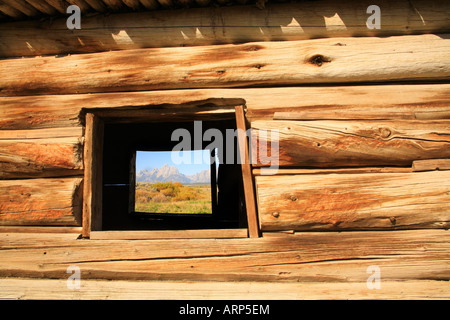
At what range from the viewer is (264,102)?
5.68 ft

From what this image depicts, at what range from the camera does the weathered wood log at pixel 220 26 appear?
179 cm

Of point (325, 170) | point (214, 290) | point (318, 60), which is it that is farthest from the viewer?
point (318, 60)

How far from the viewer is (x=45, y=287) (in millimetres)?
1581

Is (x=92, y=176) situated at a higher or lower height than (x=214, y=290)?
higher

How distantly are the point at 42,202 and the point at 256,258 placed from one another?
1.51 metres

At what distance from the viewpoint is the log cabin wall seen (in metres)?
1.57

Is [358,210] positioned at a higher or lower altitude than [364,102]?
lower

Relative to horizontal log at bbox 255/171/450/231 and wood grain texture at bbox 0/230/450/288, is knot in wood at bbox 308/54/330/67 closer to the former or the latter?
horizontal log at bbox 255/171/450/231

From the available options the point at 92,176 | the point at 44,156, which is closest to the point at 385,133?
the point at 92,176

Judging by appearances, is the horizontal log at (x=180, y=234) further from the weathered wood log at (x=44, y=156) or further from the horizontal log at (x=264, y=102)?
the horizontal log at (x=264, y=102)

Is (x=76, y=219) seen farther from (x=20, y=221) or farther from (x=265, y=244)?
(x=265, y=244)

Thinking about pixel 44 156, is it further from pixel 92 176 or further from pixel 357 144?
pixel 357 144

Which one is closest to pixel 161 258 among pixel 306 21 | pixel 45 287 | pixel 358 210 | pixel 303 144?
pixel 45 287

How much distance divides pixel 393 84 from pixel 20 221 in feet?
9.31
